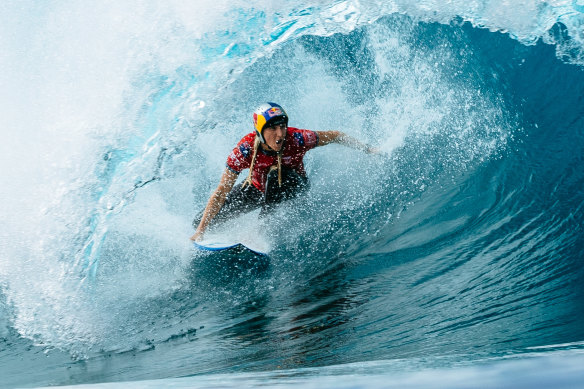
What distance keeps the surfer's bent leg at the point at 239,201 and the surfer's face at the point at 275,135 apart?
768 millimetres

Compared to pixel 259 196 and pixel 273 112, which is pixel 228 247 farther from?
pixel 273 112

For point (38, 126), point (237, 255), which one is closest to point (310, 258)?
point (237, 255)

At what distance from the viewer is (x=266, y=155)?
173 inches

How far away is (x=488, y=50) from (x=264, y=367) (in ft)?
17.7

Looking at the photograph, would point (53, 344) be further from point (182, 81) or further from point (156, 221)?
point (182, 81)

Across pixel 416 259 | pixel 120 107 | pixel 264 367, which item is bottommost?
pixel 264 367

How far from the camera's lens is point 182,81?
4.72 metres

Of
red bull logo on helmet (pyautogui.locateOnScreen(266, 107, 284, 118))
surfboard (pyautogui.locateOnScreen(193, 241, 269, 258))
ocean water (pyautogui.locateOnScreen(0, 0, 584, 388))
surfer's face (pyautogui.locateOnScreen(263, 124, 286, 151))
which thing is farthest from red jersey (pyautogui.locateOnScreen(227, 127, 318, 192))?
surfboard (pyautogui.locateOnScreen(193, 241, 269, 258))

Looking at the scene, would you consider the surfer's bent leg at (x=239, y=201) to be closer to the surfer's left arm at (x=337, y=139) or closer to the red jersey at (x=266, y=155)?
A: the red jersey at (x=266, y=155)

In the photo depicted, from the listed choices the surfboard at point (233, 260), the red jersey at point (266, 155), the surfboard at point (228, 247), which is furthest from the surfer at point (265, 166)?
the surfboard at point (233, 260)

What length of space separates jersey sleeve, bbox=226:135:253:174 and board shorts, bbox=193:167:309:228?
38cm

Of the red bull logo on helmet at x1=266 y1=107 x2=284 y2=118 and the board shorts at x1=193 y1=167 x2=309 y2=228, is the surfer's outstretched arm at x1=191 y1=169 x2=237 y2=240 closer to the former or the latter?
the board shorts at x1=193 y1=167 x2=309 y2=228

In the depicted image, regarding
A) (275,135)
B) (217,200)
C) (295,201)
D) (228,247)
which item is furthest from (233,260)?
(275,135)

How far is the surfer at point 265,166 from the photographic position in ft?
13.2
